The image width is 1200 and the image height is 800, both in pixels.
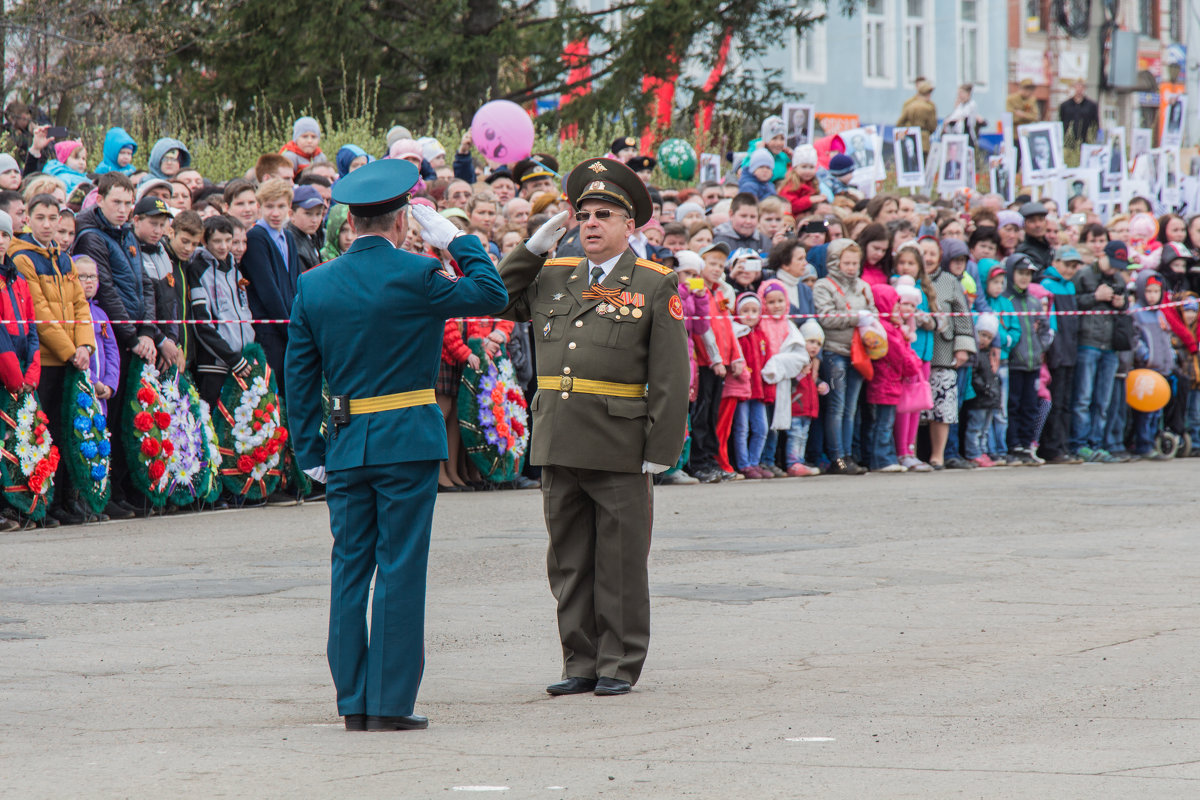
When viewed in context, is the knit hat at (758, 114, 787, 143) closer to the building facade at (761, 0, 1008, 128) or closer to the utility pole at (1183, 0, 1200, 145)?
the building facade at (761, 0, 1008, 128)

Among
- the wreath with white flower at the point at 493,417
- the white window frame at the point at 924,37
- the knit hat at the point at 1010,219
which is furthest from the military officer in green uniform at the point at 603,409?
the white window frame at the point at 924,37

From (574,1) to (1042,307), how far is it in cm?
1308

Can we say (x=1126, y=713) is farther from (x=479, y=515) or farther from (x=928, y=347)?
(x=928, y=347)

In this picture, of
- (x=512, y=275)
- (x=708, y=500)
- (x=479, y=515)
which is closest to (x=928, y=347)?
(x=708, y=500)

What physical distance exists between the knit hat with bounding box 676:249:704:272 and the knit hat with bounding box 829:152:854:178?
25.9ft

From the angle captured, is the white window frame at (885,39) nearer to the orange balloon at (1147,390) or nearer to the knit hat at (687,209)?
the orange balloon at (1147,390)

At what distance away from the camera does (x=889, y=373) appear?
16562mm

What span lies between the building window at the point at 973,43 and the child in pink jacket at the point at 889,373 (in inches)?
1343

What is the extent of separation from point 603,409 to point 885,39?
42.5 metres

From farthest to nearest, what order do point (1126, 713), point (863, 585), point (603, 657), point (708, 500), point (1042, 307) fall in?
1. point (1042, 307)
2. point (708, 500)
3. point (863, 585)
4. point (603, 657)
5. point (1126, 713)

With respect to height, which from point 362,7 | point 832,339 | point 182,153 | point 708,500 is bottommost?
point 708,500

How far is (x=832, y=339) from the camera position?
53.4 feet

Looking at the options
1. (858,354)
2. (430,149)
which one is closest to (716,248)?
(858,354)

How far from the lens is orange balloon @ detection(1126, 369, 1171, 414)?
19062 mm
